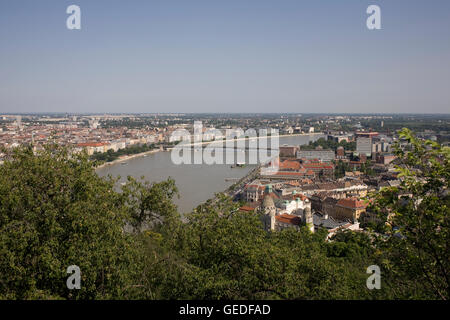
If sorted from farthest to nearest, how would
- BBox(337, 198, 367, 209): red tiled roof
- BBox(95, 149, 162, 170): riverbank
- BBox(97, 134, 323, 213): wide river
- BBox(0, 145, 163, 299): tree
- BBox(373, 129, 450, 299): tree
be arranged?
BBox(95, 149, 162, 170): riverbank
BBox(97, 134, 323, 213): wide river
BBox(337, 198, 367, 209): red tiled roof
BBox(0, 145, 163, 299): tree
BBox(373, 129, 450, 299): tree

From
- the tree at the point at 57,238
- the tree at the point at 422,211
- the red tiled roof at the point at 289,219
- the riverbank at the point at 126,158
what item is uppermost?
the tree at the point at 422,211

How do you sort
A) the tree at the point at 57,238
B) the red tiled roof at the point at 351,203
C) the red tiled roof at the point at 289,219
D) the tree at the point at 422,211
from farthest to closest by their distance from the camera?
1. the red tiled roof at the point at 351,203
2. the red tiled roof at the point at 289,219
3. the tree at the point at 57,238
4. the tree at the point at 422,211

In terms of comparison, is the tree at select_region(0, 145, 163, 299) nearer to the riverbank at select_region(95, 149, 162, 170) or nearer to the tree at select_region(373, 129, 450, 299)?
the tree at select_region(373, 129, 450, 299)

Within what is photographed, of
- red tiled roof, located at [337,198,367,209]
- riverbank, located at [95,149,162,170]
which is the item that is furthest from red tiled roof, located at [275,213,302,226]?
riverbank, located at [95,149,162,170]

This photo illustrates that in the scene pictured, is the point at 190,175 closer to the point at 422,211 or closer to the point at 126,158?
the point at 126,158

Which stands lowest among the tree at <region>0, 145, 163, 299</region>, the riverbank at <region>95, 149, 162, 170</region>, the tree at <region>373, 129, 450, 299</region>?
the riverbank at <region>95, 149, 162, 170</region>

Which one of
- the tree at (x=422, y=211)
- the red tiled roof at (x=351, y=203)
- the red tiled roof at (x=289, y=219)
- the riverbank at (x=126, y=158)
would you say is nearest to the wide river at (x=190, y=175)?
the riverbank at (x=126, y=158)

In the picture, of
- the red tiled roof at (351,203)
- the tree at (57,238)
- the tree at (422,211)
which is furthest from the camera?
the red tiled roof at (351,203)

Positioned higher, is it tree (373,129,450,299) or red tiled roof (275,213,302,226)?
tree (373,129,450,299)

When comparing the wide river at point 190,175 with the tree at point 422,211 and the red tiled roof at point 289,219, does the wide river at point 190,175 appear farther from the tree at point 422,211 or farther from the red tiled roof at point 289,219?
the tree at point 422,211

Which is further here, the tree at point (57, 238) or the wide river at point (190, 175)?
the wide river at point (190, 175)
